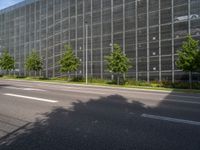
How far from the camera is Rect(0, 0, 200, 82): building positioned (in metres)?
35.7

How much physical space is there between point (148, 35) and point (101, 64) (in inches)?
404

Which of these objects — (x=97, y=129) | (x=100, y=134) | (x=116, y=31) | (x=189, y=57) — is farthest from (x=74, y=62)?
(x=100, y=134)

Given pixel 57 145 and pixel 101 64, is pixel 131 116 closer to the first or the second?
pixel 57 145

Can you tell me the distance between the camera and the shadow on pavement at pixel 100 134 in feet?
19.0

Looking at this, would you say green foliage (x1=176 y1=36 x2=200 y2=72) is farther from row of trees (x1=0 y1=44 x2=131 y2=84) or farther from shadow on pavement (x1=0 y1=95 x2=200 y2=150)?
shadow on pavement (x1=0 y1=95 x2=200 y2=150)

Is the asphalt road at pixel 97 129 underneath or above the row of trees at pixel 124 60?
underneath

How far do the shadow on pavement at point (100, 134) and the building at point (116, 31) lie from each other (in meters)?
28.6

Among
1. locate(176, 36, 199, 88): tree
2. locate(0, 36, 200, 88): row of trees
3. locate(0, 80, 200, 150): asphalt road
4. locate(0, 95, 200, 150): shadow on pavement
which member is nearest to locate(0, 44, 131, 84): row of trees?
Result: locate(0, 36, 200, 88): row of trees

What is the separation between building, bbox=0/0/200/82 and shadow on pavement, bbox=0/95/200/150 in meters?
28.6

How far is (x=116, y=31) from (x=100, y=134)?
3765 centimetres

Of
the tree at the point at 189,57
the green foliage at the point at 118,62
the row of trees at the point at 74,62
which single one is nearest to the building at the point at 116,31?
the row of trees at the point at 74,62

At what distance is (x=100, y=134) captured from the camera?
6.64 m

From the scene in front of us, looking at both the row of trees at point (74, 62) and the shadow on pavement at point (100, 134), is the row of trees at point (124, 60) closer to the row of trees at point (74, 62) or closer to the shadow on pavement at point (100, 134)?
the row of trees at point (74, 62)

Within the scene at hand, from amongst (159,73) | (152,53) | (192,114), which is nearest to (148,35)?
(152,53)
